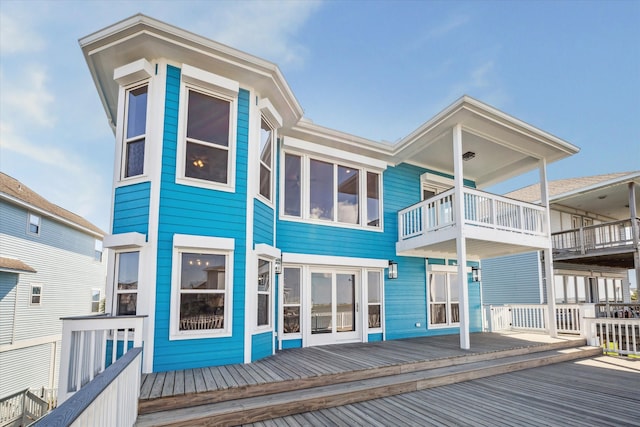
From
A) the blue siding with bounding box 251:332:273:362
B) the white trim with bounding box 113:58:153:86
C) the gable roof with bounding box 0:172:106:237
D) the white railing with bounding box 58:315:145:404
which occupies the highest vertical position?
the white trim with bounding box 113:58:153:86

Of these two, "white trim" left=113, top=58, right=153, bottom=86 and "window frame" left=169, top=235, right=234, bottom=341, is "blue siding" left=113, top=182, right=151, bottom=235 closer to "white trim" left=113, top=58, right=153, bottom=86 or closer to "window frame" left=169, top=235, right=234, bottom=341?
"window frame" left=169, top=235, right=234, bottom=341

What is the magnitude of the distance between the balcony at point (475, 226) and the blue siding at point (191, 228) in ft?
14.9

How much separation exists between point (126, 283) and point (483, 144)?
8326mm

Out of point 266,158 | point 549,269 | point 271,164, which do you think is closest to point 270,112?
point 266,158

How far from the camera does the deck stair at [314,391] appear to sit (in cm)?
404

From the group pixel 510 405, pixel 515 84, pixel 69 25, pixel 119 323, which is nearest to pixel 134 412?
pixel 119 323

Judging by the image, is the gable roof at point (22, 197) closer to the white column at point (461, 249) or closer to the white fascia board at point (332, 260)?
the white fascia board at point (332, 260)

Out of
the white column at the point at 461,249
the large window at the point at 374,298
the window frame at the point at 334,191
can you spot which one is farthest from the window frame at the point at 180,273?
the white column at the point at 461,249

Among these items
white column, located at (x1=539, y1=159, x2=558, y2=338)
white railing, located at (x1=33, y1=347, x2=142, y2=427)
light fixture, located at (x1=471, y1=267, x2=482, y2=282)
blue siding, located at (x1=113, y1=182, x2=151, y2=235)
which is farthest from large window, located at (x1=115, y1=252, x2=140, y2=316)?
white column, located at (x1=539, y1=159, x2=558, y2=338)

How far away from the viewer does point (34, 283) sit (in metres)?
14.3

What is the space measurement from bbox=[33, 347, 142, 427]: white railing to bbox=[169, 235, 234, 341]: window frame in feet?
5.01

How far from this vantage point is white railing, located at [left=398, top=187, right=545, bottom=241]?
791cm

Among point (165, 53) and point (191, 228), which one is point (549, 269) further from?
point (165, 53)

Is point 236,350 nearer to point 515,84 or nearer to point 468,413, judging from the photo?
point 468,413
